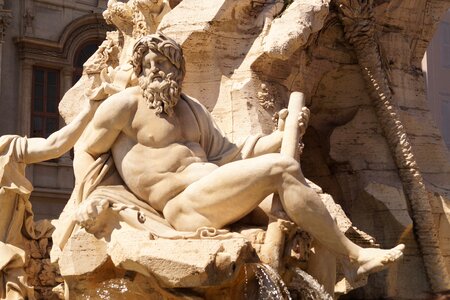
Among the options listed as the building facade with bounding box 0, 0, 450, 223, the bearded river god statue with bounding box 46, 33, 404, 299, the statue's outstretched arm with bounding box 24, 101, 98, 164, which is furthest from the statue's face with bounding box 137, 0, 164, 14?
the building facade with bounding box 0, 0, 450, 223

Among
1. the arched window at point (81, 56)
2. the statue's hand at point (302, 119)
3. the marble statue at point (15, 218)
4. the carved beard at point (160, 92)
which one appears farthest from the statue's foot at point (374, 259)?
the arched window at point (81, 56)

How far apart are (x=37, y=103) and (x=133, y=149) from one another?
15.9 m

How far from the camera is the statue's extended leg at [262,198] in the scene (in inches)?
244

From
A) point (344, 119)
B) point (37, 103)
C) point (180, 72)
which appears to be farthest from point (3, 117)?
Result: point (180, 72)

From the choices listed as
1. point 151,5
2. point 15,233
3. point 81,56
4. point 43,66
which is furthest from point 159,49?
point 81,56

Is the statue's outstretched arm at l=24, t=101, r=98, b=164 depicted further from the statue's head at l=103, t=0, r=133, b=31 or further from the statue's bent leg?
the statue's head at l=103, t=0, r=133, b=31

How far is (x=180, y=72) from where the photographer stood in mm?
6641

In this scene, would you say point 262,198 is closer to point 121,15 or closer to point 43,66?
Result: point 121,15

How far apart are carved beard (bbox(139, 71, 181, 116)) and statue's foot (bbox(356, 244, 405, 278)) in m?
1.49

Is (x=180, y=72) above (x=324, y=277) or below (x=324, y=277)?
above

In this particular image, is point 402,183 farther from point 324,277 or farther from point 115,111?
point 115,111

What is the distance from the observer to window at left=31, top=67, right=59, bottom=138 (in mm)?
21891

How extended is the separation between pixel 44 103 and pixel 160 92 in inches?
627

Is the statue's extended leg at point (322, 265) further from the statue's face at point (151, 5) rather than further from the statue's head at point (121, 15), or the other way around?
the statue's head at point (121, 15)
